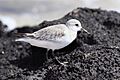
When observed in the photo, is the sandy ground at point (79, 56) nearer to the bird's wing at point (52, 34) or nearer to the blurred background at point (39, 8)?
the bird's wing at point (52, 34)

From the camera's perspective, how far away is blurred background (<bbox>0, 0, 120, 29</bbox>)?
11234mm

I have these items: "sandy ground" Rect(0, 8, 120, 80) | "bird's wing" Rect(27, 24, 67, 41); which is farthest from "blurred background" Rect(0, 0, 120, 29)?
"bird's wing" Rect(27, 24, 67, 41)

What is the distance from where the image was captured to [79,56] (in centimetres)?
567

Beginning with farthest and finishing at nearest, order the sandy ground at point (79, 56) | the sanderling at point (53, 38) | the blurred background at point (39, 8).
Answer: the blurred background at point (39, 8), the sanderling at point (53, 38), the sandy ground at point (79, 56)

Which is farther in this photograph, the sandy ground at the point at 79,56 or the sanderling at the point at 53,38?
the sanderling at the point at 53,38

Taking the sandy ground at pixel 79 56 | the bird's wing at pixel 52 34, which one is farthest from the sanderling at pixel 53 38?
the sandy ground at pixel 79 56

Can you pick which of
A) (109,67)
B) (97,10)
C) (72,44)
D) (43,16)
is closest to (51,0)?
(43,16)

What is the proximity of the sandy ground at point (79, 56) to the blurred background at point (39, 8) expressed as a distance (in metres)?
3.26

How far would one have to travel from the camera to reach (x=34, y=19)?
37.1ft

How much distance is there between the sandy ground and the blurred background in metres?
3.26

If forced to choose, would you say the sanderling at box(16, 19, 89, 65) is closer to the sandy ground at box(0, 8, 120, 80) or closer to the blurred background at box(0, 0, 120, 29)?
the sandy ground at box(0, 8, 120, 80)

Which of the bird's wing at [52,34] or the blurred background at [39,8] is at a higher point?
the bird's wing at [52,34]

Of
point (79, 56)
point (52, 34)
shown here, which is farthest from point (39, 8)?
point (79, 56)

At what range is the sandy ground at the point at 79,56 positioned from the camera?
539 cm
